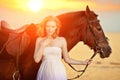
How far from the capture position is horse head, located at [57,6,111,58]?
12.3 ft

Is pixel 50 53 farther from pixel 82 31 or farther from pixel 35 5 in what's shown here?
pixel 35 5

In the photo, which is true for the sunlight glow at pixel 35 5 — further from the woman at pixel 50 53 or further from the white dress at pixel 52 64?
the white dress at pixel 52 64

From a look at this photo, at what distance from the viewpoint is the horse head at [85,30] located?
3.75m

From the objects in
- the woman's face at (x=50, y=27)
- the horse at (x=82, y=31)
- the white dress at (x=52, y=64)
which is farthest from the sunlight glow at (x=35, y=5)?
the white dress at (x=52, y=64)

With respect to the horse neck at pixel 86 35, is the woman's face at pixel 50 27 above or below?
above

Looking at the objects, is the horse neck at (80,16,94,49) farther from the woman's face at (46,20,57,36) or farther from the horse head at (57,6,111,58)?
the woman's face at (46,20,57,36)

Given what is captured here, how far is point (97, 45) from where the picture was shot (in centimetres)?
378

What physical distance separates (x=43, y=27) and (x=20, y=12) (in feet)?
13.2

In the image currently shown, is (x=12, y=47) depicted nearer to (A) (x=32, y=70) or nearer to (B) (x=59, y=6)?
(A) (x=32, y=70)

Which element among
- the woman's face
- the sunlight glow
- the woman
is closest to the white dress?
the woman

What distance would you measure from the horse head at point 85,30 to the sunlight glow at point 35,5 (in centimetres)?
278

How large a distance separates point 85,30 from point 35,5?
3046mm

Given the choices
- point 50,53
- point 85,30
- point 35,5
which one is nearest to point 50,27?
point 50,53

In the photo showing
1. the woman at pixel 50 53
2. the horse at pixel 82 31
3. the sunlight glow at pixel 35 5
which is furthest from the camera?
the sunlight glow at pixel 35 5
